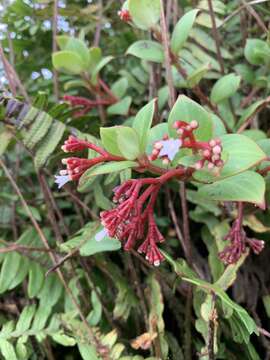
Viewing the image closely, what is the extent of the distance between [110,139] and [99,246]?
8.0 inches

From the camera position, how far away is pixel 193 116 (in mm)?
497

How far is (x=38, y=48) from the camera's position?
1.05 m

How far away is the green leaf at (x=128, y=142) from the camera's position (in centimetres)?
47

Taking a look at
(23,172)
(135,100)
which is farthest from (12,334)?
(135,100)

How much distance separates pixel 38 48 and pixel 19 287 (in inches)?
18.0

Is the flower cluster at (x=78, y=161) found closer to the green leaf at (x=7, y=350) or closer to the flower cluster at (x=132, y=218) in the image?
the flower cluster at (x=132, y=218)

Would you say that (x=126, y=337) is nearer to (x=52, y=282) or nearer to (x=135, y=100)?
(x=52, y=282)

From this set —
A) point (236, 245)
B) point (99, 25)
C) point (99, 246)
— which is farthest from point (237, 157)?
point (99, 25)

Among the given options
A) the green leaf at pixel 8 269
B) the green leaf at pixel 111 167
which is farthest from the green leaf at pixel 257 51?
the green leaf at pixel 8 269

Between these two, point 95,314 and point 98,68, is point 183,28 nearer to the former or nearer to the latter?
point 98,68

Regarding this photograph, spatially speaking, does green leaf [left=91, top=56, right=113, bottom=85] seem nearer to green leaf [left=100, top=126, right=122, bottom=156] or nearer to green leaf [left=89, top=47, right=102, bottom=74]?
green leaf [left=89, top=47, right=102, bottom=74]

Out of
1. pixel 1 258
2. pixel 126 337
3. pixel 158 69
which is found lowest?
pixel 126 337

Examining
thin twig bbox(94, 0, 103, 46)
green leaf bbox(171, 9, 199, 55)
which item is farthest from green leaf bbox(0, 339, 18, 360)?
thin twig bbox(94, 0, 103, 46)

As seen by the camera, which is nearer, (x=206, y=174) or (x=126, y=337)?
(x=206, y=174)
